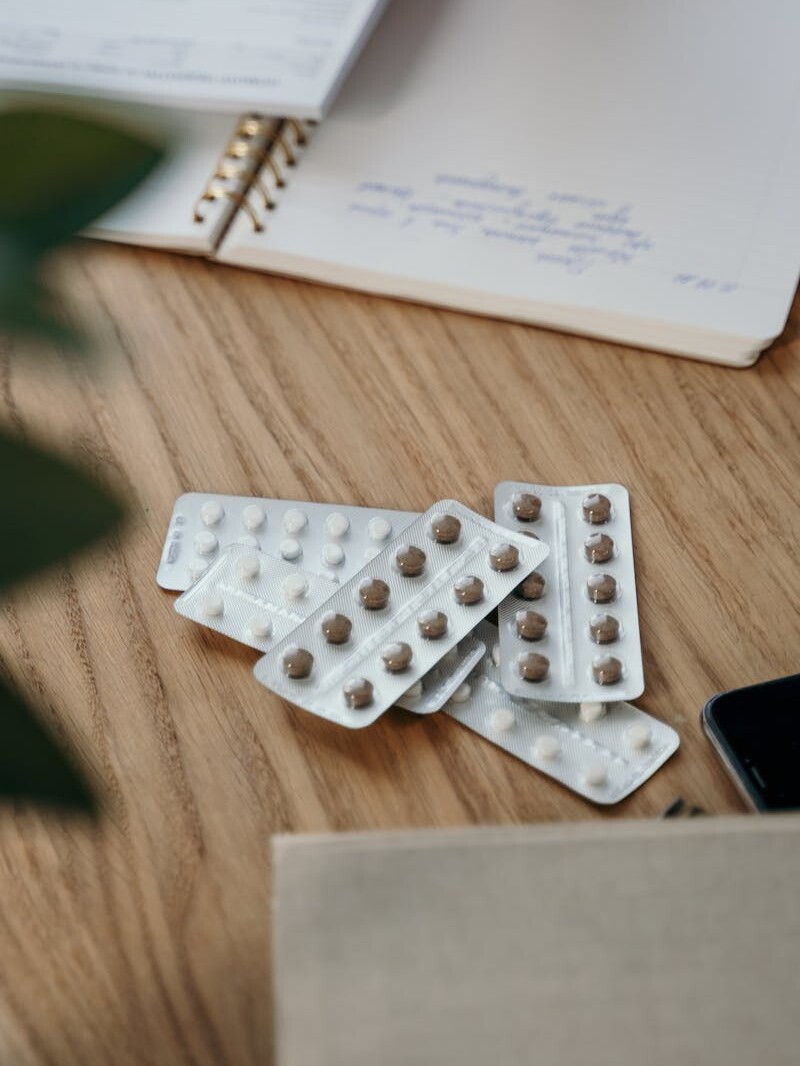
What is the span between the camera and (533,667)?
1.79ft

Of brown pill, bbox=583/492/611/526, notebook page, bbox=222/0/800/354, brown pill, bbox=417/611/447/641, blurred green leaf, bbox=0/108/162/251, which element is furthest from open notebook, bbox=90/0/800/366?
blurred green leaf, bbox=0/108/162/251

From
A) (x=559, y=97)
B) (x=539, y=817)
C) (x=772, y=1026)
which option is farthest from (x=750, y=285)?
(x=772, y=1026)

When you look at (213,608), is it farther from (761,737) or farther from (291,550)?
(761,737)

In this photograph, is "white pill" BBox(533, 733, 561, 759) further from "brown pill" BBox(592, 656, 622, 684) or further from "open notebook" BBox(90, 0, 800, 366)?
"open notebook" BBox(90, 0, 800, 366)

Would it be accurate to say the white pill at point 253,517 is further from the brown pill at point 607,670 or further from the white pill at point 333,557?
the brown pill at point 607,670

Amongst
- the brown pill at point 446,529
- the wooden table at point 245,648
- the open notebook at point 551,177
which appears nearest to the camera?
the wooden table at point 245,648

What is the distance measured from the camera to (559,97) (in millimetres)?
800

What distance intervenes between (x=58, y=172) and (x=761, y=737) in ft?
1.33

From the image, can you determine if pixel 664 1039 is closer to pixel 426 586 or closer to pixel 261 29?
pixel 426 586

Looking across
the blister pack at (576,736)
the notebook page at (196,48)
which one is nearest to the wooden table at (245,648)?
the blister pack at (576,736)

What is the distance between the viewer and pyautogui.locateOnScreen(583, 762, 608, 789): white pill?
52cm

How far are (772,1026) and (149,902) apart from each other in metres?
0.26

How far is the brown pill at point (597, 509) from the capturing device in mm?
610

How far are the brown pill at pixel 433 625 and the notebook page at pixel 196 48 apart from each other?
38 centimetres
